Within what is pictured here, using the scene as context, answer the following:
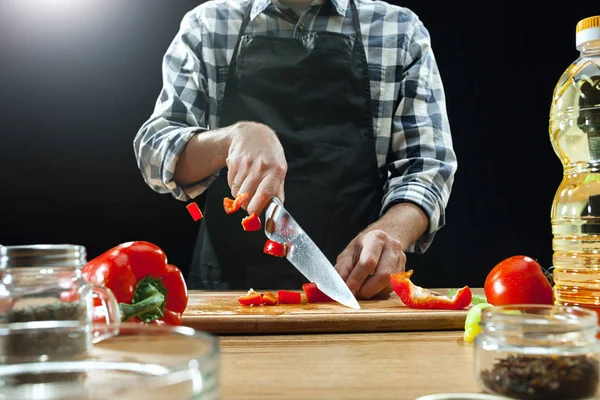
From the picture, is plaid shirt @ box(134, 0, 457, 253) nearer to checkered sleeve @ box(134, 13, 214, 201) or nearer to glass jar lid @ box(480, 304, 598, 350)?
checkered sleeve @ box(134, 13, 214, 201)

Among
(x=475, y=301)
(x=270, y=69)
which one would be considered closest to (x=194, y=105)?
(x=270, y=69)

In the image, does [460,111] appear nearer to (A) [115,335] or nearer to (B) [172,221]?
(B) [172,221]

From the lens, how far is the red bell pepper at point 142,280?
1.08 m

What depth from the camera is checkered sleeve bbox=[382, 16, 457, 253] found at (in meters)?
2.05

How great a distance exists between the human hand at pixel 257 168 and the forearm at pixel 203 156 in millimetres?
171

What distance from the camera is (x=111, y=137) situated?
8.13ft

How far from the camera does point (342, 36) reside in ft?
7.73

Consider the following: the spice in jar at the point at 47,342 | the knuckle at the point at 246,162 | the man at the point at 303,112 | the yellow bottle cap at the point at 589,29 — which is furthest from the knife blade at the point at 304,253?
the spice in jar at the point at 47,342

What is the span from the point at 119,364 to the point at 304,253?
101 cm

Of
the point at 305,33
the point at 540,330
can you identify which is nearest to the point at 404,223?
the point at 305,33

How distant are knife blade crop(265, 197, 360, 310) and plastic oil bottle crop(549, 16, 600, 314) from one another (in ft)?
1.50

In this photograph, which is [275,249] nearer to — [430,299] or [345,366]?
[430,299]

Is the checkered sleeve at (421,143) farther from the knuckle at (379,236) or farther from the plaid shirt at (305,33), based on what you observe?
the knuckle at (379,236)

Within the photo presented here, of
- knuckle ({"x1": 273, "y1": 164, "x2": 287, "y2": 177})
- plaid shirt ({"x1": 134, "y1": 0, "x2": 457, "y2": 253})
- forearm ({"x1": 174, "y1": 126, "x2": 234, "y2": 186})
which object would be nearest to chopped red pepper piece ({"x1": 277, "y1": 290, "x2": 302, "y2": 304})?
knuckle ({"x1": 273, "y1": 164, "x2": 287, "y2": 177})
